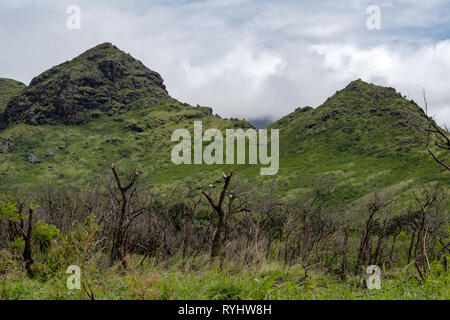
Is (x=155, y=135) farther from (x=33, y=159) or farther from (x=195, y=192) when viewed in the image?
(x=195, y=192)

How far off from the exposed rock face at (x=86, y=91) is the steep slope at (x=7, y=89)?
56.4 feet

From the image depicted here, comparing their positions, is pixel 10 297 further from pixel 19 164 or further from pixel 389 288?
pixel 19 164

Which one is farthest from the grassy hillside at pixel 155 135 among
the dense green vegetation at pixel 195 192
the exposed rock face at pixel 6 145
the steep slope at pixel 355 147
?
the exposed rock face at pixel 6 145

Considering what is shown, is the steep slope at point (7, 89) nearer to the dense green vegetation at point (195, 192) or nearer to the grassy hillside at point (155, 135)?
the dense green vegetation at point (195, 192)

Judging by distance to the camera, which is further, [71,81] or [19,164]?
[71,81]

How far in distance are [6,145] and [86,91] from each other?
1505 inches

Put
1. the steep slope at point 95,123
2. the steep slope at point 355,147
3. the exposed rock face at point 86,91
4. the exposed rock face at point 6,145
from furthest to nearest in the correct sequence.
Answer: the exposed rock face at point 86,91 → the exposed rock face at point 6,145 → the steep slope at point 95,123 → the steep slope at point 355,147

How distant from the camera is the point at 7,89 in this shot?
15250 cm

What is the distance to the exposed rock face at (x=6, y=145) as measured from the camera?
301 feet

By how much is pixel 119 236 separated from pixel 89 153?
89906mm

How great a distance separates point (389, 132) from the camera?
73625 mm

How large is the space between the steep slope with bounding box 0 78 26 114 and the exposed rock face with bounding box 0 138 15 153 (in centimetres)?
4340

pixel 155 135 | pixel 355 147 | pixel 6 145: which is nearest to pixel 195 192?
pixel 355 147
